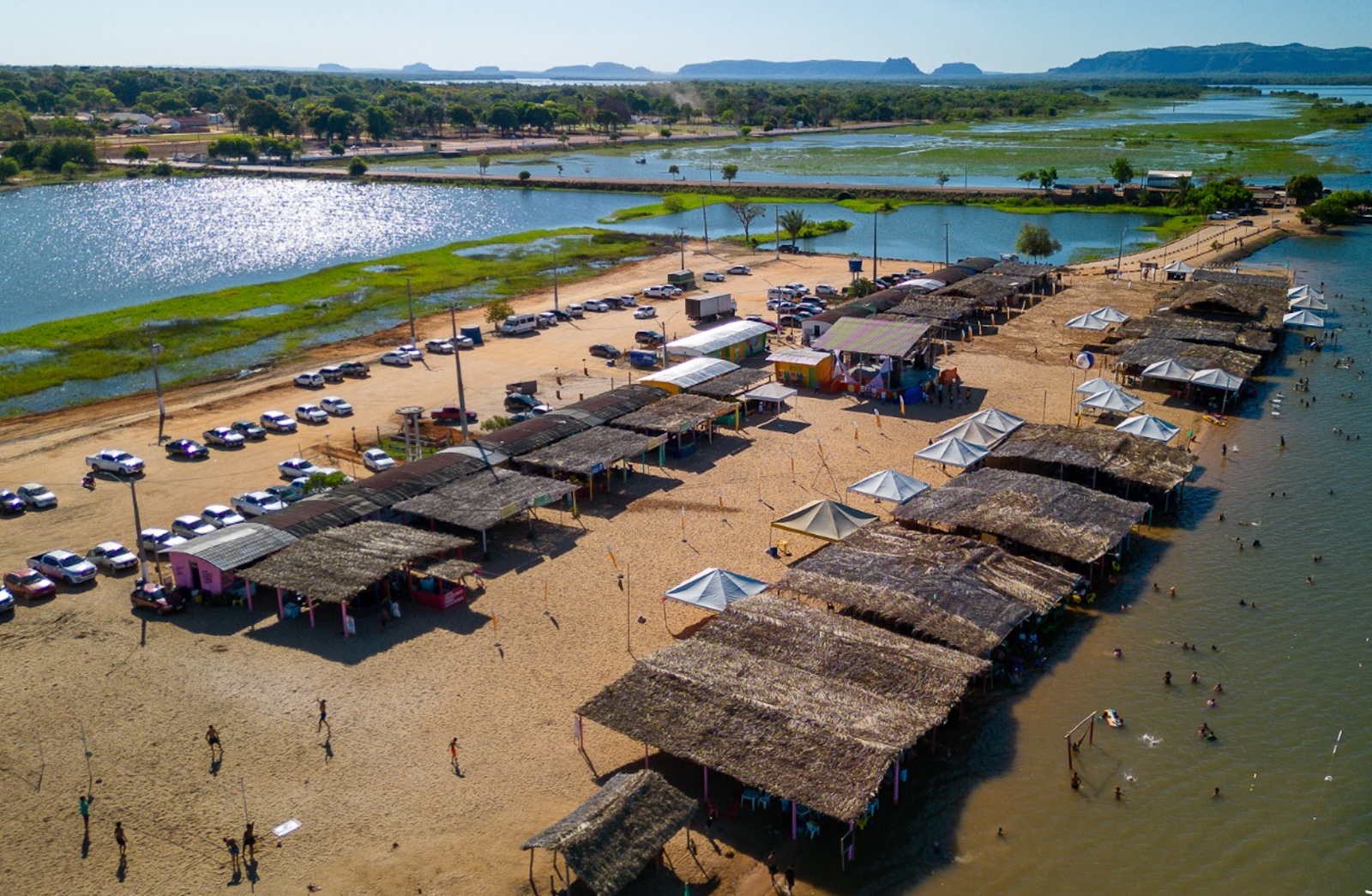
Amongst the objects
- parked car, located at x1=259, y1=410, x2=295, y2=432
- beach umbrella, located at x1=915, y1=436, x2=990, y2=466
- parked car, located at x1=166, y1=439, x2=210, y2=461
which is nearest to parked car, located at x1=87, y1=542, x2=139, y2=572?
parked car, located at x1=166, y1=439, x2=210, y2=461

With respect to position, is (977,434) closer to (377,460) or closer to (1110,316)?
(377,460)

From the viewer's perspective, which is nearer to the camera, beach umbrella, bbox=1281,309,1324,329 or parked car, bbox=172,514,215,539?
parked car, bbox=172,514,215,539

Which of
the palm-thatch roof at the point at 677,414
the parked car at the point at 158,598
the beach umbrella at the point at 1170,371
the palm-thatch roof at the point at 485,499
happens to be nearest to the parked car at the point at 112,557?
the parked car at the point at 158,598

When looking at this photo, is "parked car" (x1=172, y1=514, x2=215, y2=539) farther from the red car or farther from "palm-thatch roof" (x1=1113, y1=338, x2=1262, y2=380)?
"palm-thatch roof" (x1=1113, y1=338, x2=1262, y2=380)

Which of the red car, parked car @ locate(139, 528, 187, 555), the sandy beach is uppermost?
parked car @ locate(139, 528, 187, 555)

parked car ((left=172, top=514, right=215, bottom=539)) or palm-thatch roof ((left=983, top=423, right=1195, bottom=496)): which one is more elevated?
palm-thatch roof ((left=983, top=423, right=1195, bottom=496))

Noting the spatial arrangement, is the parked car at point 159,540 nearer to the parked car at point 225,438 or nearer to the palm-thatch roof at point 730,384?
the parked car at point 225,438

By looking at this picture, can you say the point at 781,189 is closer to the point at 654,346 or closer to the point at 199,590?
the point at 654,346

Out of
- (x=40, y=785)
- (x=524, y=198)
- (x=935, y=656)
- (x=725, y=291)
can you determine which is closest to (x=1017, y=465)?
(x=935, y=656)
